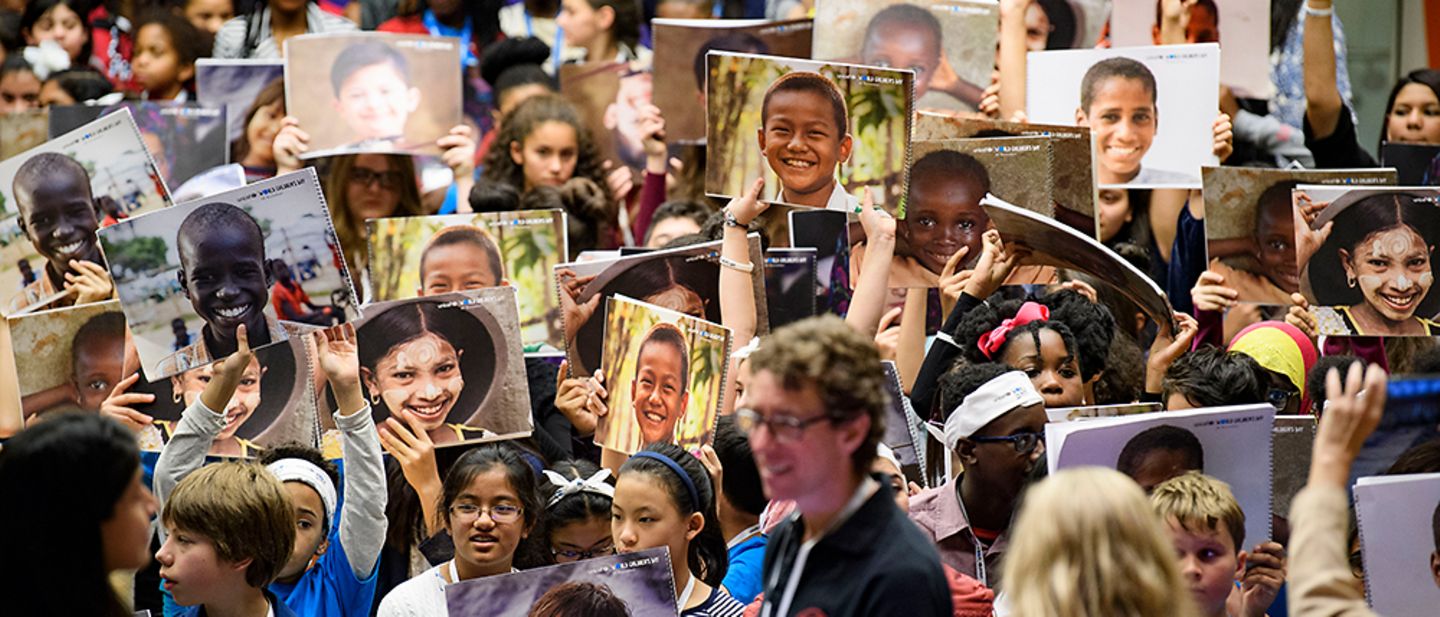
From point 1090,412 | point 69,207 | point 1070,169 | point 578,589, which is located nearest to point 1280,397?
point 1090,412

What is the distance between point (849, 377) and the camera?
303 cm

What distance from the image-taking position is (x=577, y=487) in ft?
16.4

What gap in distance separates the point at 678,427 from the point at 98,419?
2.21 m

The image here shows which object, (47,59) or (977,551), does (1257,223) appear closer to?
(977,551)

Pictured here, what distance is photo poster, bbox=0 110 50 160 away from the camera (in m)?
7.29

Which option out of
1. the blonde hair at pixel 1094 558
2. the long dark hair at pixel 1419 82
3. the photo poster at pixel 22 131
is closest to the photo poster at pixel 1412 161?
the long dark hair at pixel 1419 82

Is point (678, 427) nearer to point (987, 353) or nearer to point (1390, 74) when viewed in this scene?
point (987, 353)

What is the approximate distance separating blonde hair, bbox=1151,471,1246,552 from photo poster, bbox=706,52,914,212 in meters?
1.90

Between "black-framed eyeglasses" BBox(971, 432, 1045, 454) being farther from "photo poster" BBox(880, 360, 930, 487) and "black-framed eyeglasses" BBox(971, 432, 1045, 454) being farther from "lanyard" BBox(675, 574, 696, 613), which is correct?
"lanyard" BBox(675, 574, 696, 613)

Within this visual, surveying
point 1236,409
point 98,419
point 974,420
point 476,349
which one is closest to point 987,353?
point 974,420

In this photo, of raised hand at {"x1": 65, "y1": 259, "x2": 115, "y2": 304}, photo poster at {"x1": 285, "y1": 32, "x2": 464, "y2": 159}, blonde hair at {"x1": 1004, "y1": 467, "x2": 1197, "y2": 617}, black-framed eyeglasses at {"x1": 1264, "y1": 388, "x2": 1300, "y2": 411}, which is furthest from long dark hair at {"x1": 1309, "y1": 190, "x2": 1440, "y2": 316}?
raised hand at {"x1": 65, "y1": 259, "x2": 115, "y2": 304}

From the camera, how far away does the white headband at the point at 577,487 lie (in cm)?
498

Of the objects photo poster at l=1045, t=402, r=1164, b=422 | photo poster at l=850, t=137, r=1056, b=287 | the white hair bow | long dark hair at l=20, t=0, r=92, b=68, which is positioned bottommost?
photo poster at l=1045, t=402, r=1164, b=422

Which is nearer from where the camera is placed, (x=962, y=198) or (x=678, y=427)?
(x=678, y=427)
